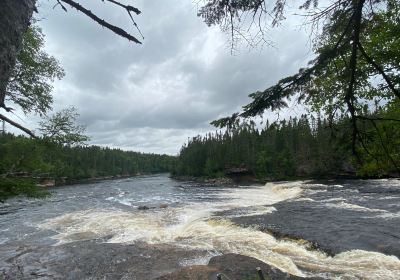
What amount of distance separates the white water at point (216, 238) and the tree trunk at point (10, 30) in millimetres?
10126

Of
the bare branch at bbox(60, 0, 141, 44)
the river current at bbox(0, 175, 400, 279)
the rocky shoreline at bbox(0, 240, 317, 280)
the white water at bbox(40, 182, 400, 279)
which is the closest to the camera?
the bare branch at bbox(60, 0, 141, 44)

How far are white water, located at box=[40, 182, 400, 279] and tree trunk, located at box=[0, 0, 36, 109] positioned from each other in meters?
10.1

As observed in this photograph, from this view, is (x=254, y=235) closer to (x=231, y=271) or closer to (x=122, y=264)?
(x=231, y=271)

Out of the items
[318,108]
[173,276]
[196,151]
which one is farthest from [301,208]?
[196,151]

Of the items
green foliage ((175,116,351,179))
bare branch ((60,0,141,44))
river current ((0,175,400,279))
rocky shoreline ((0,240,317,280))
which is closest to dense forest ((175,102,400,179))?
green foliage ((175,116,351,179))

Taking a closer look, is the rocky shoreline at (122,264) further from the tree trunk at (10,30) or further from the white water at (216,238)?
the tree trunk at (10,30)

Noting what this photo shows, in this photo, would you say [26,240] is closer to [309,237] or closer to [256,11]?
[309,237]

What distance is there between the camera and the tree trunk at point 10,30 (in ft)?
6.28

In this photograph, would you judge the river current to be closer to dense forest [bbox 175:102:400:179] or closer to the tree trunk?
the tree trunk

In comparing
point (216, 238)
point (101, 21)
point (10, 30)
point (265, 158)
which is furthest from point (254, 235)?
point (265, 158)

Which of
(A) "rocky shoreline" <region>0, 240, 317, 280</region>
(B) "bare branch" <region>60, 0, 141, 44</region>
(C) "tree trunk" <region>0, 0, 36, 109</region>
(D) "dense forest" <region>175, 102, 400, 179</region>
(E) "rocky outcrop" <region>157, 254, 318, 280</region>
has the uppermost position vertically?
(D) "dense forest" <region>175, 102, 400, 179</region>

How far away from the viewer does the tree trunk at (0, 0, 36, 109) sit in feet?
6.28

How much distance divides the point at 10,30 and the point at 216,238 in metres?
14.3

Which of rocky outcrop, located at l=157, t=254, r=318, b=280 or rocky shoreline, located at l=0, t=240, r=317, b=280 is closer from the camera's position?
rocky outcrop, located at l=157, t=254, r=318, b=280
